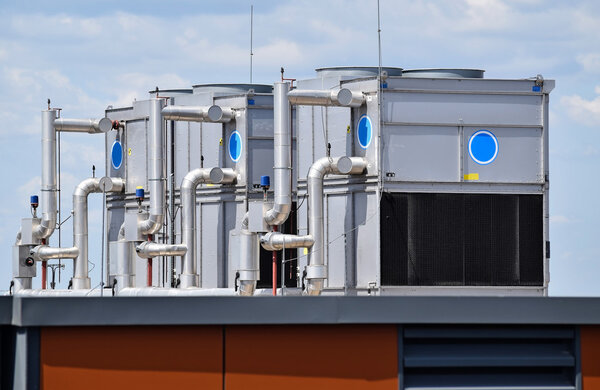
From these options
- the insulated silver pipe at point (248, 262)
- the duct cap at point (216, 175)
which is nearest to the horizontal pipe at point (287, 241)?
the insulated silver pipe at point (248, 262)

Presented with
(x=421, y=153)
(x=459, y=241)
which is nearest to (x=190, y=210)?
(x=421, y=153)

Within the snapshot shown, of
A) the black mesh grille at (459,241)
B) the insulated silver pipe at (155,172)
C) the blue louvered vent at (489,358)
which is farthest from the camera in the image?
the insulated silver pipe at (155,172)

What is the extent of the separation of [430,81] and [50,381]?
13843mm

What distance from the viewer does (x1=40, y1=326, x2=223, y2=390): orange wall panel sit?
742cm

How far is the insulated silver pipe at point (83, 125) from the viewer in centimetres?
2536

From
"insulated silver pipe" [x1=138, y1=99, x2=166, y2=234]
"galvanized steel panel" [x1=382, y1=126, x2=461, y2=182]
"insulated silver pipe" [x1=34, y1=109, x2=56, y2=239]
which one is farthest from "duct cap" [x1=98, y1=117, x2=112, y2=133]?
"galvanized steel panel" [x1=382, y1=126, x2=461, y2=182]

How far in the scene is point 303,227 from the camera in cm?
2120

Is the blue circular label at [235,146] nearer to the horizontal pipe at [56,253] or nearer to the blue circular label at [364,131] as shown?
the blue circular label at [364,131]

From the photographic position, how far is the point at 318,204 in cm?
1988

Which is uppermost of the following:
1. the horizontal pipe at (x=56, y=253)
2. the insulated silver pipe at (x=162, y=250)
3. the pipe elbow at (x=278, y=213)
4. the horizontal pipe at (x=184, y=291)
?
the pipe elbow at (x=278, y=213)

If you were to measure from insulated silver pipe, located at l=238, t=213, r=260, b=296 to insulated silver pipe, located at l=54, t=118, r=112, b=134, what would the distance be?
6.59m

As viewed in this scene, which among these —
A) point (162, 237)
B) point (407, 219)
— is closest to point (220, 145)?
point (162, 237)

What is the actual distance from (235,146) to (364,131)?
163 inches

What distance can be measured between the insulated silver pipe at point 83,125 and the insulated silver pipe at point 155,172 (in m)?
2.16
